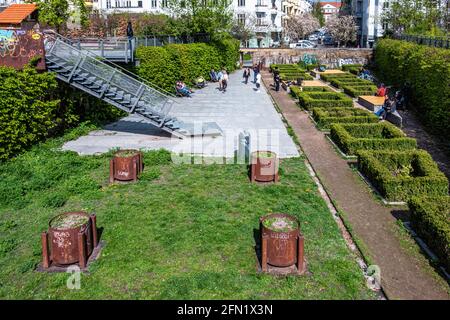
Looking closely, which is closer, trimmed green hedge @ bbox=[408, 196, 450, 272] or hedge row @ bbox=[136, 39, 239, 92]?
trimmed green hedge @ bbox=[408, 196, 450, 272]

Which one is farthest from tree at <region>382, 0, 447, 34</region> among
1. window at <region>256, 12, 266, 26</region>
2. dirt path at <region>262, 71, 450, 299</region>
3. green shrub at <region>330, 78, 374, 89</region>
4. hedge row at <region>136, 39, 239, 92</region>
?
dirt path at <region>262, 71, 450, 299</region>

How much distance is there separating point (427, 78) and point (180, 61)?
15972 mm

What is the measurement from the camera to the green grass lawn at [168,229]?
28.6 ft

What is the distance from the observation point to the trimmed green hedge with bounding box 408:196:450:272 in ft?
31.6

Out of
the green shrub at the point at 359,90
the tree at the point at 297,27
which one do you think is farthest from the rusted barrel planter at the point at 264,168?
the tree at the point at 297,27

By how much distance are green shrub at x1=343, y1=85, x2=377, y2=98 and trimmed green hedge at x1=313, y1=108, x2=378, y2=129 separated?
28.9 feet

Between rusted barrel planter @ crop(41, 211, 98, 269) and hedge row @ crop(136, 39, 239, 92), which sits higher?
hedge row @ crop(136, 39, 239, 92)

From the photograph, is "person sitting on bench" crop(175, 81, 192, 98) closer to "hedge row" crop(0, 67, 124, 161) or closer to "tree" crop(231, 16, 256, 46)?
"hedge row" crop(0, 67, 124, 161)

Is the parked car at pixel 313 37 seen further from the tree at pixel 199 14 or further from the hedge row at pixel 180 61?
the tree at pixel 199 14

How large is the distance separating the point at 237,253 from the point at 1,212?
6.71 m

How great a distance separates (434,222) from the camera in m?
10.2

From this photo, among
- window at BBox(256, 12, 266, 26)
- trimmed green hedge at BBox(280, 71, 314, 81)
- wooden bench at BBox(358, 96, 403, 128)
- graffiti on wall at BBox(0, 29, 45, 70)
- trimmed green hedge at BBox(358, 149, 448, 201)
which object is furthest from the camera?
window at BBox(256, 12, 266, 26)

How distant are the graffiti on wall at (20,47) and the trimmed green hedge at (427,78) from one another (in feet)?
57.5
